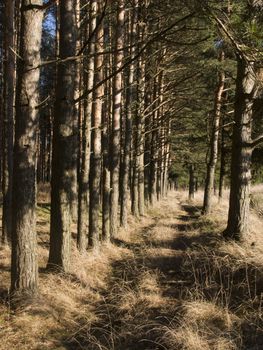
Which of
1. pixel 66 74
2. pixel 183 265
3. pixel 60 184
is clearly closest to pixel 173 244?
pixel 183 265

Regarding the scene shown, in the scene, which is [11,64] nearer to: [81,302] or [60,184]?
[60,184]

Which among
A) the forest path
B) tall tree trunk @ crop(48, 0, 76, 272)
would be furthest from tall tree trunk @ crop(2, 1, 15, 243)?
the forest path


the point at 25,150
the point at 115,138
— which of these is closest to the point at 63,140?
the point at 25,150

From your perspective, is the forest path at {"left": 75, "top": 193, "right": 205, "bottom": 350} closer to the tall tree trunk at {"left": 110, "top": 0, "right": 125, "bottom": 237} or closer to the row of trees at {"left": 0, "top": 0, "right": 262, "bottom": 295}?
the row of trees at {"left": 0, "top": 0, "right": 262, "bottom": 295}

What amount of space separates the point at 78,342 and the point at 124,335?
0.59m

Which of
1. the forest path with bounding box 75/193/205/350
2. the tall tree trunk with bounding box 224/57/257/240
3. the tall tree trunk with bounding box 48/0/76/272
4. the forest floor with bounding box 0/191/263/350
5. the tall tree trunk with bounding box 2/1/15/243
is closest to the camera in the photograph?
the forest floor with bounding box 0/191/263/350

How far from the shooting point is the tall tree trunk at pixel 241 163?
34.6ft

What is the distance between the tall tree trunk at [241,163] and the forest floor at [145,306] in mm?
598

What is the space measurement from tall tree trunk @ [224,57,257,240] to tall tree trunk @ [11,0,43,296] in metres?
5.78

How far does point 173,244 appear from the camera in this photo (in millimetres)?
11727

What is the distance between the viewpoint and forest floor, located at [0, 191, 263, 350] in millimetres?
5391

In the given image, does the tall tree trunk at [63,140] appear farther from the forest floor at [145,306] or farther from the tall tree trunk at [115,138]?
the tall tree trunk at [115,138]

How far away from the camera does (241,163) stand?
1070cm

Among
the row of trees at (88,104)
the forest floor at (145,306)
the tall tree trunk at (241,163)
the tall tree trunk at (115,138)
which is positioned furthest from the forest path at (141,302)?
the tall tree trunk at (115,138)
